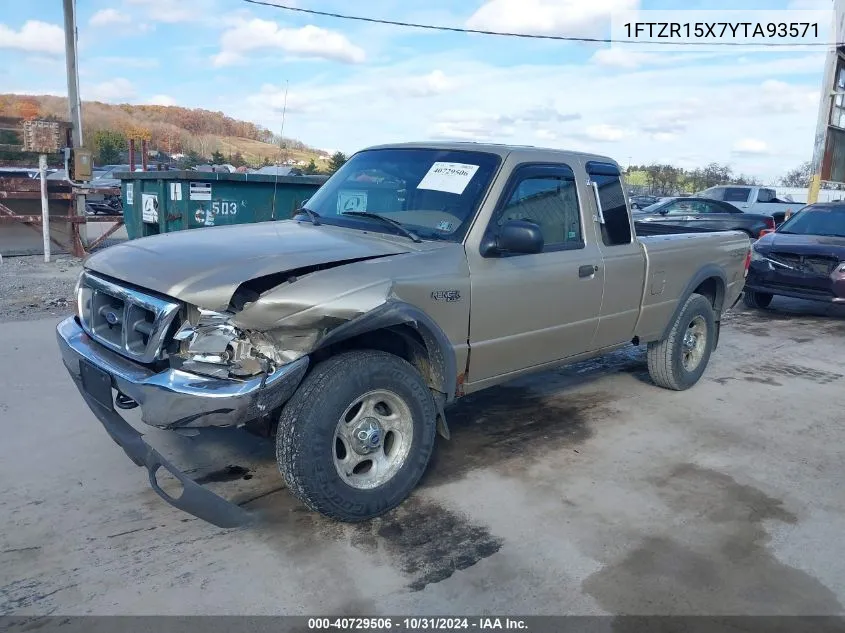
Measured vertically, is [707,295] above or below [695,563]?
above

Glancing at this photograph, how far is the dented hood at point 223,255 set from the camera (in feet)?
10.4

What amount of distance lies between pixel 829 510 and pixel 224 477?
3.45 meters

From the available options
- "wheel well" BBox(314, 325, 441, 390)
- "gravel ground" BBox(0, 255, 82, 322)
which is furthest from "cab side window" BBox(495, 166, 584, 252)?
"gravel ground" BBox(0, 255, 82, 322)

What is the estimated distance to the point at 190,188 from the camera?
945 centimetres

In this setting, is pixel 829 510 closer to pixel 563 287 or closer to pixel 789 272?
pixel 563 287

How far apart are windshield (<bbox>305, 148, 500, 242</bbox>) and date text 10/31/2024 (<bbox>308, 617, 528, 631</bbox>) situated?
2004mm

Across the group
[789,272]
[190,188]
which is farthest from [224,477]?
[789,272]

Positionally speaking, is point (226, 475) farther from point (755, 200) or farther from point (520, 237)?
point (755, 200)

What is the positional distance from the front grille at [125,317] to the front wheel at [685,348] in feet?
13.8

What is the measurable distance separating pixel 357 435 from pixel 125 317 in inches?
49.5

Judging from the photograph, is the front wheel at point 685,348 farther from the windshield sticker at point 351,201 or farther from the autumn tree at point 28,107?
the autumn tree at point 28,107

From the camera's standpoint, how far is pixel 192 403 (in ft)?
10.1

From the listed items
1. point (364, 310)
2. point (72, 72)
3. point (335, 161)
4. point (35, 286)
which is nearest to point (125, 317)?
point (364, 310)

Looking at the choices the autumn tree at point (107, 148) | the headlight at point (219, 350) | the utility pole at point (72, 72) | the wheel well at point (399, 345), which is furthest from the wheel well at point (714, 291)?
the autumn tree at point (107, 148)
